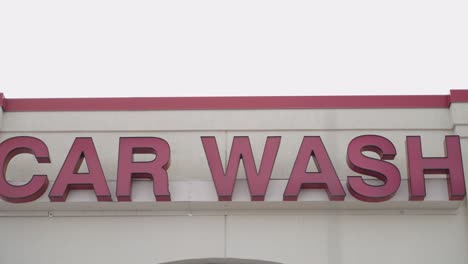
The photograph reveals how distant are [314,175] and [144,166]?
122 inches

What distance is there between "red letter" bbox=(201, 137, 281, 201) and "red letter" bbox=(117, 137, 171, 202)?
0.81m

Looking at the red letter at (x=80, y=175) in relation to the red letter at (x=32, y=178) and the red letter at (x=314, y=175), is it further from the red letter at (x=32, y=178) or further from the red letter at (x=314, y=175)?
the red letter at (x=314, y=175)

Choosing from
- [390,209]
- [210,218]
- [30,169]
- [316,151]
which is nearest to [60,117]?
[30,169]

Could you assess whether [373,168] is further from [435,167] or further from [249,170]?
[249,170]

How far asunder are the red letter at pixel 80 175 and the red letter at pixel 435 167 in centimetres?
546

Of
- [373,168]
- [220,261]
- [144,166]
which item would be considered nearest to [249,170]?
[220,261]

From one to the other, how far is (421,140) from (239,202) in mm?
3796

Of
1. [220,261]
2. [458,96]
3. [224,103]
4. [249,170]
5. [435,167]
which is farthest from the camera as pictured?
[224,103]

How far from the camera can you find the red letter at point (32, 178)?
13.4 metres

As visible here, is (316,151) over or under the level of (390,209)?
over

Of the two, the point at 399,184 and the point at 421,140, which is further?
the point at 421,140

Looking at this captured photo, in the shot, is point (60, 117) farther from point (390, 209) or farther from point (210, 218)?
point (390, 209)

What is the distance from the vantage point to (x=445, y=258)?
13289 mm

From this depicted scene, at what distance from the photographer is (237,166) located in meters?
13.6
